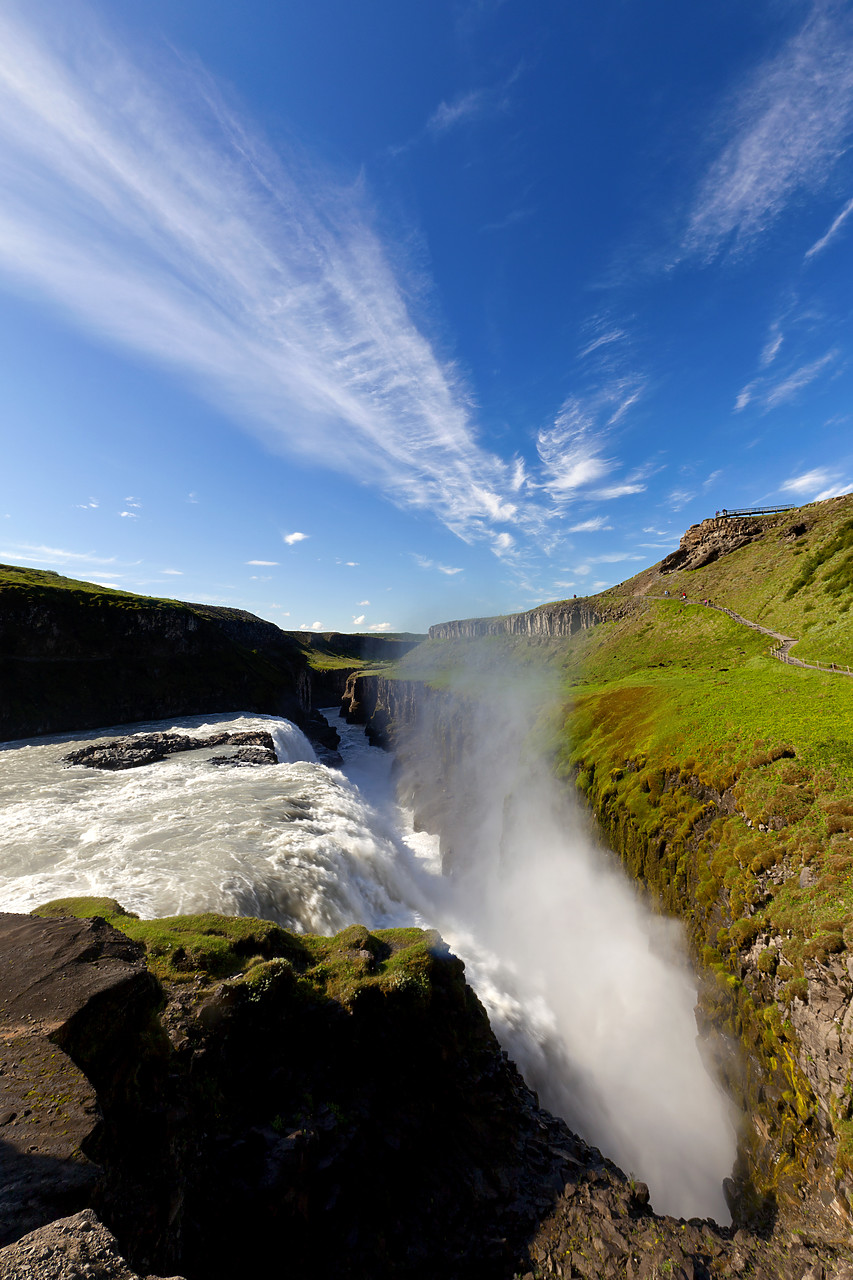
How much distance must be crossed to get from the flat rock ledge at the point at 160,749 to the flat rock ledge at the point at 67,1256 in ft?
182

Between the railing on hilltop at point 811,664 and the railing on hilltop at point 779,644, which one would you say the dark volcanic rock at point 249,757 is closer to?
the railing on hilltop at point 811,664

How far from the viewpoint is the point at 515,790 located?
46469 mm

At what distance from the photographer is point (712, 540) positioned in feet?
308

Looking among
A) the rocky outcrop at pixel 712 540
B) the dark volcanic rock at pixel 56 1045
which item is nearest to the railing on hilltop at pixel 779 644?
the rocky outcrop at pixel 712 540

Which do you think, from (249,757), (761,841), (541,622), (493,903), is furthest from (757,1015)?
(541,622)

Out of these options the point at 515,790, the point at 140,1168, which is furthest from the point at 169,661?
the point at 140,1168

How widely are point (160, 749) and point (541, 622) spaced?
9821 centimetres

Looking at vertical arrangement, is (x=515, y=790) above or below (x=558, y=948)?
above

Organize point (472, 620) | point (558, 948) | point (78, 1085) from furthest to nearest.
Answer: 1. point (472, 620)
2. point (558, 948)
3. point (78, 1085)

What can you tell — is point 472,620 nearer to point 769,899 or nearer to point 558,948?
point 558,948

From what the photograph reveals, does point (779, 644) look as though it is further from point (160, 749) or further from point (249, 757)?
point (160, 749)

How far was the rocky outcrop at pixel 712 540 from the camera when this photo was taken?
87000 mm

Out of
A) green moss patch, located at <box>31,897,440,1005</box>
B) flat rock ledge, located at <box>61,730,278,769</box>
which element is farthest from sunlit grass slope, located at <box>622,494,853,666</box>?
flat rock ledge, located at <box>61,730,278,769</box>

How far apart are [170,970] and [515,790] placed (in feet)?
122
